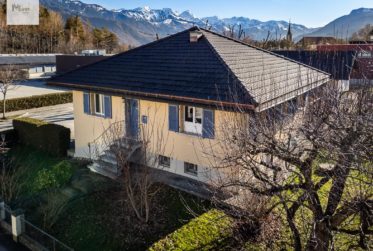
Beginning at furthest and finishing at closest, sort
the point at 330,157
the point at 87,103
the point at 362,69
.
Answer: the point at 87,103
the point at 362,69
the point at 330,157

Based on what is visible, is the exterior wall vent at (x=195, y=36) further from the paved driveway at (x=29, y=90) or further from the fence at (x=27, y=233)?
the paved driveway at (x=29, y=90)

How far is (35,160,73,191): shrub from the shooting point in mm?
15266

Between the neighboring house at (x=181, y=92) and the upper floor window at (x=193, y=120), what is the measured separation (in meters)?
0.04

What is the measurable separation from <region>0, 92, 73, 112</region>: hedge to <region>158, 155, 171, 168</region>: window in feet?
70.0


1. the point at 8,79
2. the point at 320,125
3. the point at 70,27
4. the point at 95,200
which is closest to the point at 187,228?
the point at 95,200

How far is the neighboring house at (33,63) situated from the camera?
53984 millimetres

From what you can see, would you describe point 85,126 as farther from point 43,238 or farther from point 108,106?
point 43,238

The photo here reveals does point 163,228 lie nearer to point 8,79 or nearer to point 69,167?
point 69,167

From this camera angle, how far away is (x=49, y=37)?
77.6 meters

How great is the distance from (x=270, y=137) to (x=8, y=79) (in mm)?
29927

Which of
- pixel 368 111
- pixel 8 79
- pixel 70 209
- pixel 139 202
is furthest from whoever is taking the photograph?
pixel 8 79

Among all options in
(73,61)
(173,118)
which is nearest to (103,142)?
(173,118)

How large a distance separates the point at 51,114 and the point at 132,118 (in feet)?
57.9

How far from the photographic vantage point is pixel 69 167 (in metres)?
16.2
